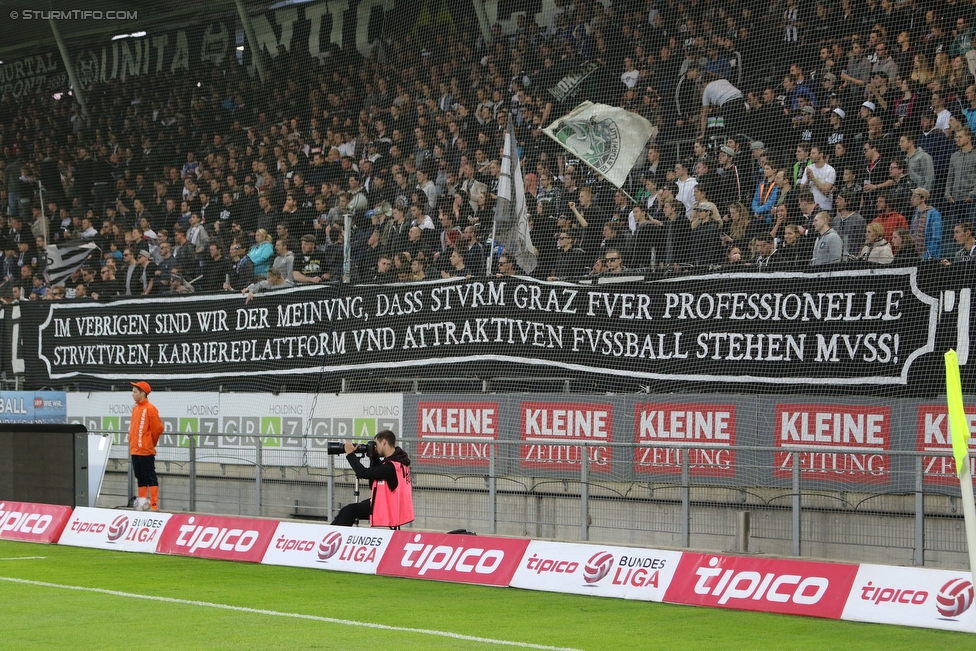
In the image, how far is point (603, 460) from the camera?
42.0 ft

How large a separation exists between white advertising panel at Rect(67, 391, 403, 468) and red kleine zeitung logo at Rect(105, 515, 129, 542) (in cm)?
188

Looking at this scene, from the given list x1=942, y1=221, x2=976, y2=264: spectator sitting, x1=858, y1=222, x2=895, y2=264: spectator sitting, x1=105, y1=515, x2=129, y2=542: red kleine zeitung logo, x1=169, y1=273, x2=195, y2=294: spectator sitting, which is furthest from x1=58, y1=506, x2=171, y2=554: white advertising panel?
x1=942, y1=221, x2=976, y2=264: spectator sitting

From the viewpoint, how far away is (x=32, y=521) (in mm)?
14344

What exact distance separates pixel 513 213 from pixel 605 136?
4.96ft

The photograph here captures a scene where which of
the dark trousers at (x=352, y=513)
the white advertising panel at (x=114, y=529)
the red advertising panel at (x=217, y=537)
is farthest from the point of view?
the white advertising panel at (x=114, y=529)

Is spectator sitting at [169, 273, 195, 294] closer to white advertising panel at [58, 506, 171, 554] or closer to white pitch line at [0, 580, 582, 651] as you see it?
white advertising panel at [58, 506, 171, 554]

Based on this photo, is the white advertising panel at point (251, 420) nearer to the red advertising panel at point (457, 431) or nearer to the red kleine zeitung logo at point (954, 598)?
the red advertising panel at point (457, 431)

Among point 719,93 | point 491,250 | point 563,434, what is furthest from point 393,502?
point 719,93

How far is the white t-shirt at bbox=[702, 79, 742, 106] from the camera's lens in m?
15.3

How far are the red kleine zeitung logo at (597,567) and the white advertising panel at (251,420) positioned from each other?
522cm

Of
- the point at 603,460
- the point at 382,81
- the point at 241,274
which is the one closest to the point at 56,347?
the point at 241,274

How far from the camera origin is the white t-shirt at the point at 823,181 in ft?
44.1

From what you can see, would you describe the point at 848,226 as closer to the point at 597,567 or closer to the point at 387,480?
the point at 597,567

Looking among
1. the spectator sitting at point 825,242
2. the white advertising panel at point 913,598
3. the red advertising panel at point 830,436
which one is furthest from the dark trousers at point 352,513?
the spectator sitting at point 825,242
